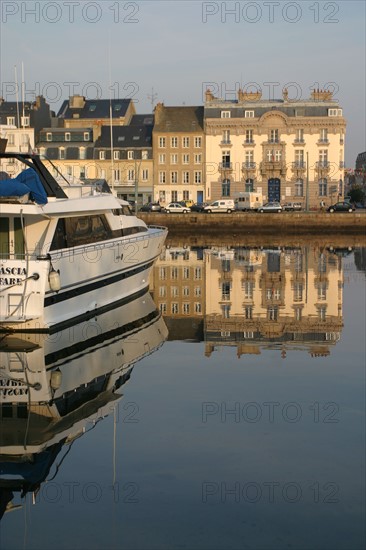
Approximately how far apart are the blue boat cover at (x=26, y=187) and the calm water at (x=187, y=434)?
2552 mm

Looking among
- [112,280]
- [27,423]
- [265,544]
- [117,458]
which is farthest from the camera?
[112,280]

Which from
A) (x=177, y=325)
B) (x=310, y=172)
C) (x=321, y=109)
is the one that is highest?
(x=321, y=109)

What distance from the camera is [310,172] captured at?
66125 millimetres

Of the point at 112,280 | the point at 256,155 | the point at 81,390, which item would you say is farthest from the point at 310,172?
the point at 81,390

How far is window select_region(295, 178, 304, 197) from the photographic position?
66438 mm

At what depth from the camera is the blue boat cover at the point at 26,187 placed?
14.6m

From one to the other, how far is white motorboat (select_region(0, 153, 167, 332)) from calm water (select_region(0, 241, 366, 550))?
502mm

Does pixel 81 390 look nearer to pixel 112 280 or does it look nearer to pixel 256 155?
pixel 112 280

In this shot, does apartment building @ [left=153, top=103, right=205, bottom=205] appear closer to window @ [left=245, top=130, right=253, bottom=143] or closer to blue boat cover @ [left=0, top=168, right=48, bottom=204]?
window @ [left=245, top=130, right=253, bottom=143]

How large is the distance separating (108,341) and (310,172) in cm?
5387

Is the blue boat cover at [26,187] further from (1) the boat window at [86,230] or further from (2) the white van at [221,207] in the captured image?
(2) the white van at [221,207]

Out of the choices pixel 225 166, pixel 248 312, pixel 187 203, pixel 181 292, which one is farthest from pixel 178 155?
pixel 248 312

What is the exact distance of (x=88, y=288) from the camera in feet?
53.0

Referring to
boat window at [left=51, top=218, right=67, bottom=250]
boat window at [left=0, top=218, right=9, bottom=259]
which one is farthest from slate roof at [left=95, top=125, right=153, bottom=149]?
boat window at [left=0, top=218, right=9, bottom=259]
